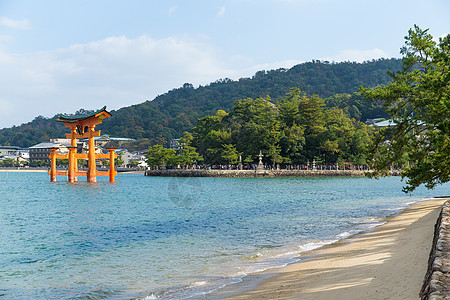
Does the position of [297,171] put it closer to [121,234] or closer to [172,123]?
[121,234]

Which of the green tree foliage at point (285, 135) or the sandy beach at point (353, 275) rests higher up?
the green tree foliage at point (285, 135)

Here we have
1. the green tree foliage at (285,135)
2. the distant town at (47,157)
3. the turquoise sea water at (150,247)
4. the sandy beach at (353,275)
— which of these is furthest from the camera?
the distant town at (47,157)

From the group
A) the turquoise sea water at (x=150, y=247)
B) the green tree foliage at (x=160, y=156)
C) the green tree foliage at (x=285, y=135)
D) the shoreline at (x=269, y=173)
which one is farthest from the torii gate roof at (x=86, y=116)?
the green tree foliage at (x=160, y=156)

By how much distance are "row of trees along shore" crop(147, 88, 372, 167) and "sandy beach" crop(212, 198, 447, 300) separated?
66012 millimetres

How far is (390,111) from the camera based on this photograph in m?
15.5

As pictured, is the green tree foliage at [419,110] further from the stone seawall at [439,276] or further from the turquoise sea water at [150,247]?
the stone seawall at [439,276]

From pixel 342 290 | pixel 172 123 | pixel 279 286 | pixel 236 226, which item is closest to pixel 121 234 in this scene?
pixel 236 226

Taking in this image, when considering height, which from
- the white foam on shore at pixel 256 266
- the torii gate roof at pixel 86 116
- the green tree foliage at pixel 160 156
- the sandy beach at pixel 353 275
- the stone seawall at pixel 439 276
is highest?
the torii gate roof at pixel 86 116

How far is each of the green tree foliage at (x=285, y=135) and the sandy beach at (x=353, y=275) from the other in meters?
66.0

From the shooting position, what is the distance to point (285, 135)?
79000 mm

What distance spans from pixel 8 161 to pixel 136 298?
13717cm

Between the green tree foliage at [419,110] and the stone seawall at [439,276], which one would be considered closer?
the stone seawall at [439,276]

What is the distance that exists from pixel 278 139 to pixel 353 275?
69999 mm

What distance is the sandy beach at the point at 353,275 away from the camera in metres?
6.57
